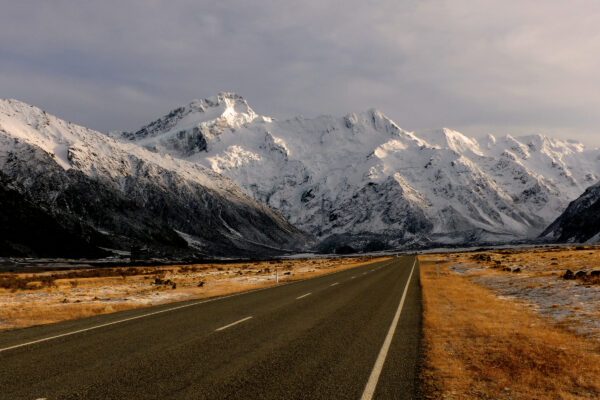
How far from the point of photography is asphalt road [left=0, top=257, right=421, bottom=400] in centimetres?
722

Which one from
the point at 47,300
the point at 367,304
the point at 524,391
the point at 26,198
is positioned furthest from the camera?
the point at 26,198

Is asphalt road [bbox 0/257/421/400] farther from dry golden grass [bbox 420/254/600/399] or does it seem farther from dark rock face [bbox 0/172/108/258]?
dark rock face [bbox 0/172/108/258]

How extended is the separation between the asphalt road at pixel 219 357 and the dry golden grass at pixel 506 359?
55 cm

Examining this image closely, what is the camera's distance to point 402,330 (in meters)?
12.8

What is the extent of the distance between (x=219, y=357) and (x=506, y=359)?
5.97m

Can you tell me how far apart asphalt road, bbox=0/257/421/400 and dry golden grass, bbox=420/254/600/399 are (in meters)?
0.55

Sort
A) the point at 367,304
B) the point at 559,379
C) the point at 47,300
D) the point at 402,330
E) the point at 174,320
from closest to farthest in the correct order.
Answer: the point at 559,379 < the point at 402,330 < the point at 174,320 < the point at 367,304 < the point at 47,300

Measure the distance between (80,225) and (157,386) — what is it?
556 ft

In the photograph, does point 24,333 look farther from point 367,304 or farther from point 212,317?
point 367,304

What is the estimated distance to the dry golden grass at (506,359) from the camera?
24.1 ft

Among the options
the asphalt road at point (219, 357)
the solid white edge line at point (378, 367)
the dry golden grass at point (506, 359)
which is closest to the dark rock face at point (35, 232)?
the asphalt road at point (219, 357)

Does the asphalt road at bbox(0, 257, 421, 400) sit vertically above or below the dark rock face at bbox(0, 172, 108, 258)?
below

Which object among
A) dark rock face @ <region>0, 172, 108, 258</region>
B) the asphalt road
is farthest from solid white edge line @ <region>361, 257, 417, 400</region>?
dark rock face @ <region>0, 172, 108, 258</region>

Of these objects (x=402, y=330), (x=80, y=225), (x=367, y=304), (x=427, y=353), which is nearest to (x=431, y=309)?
(x=367, y=304)
